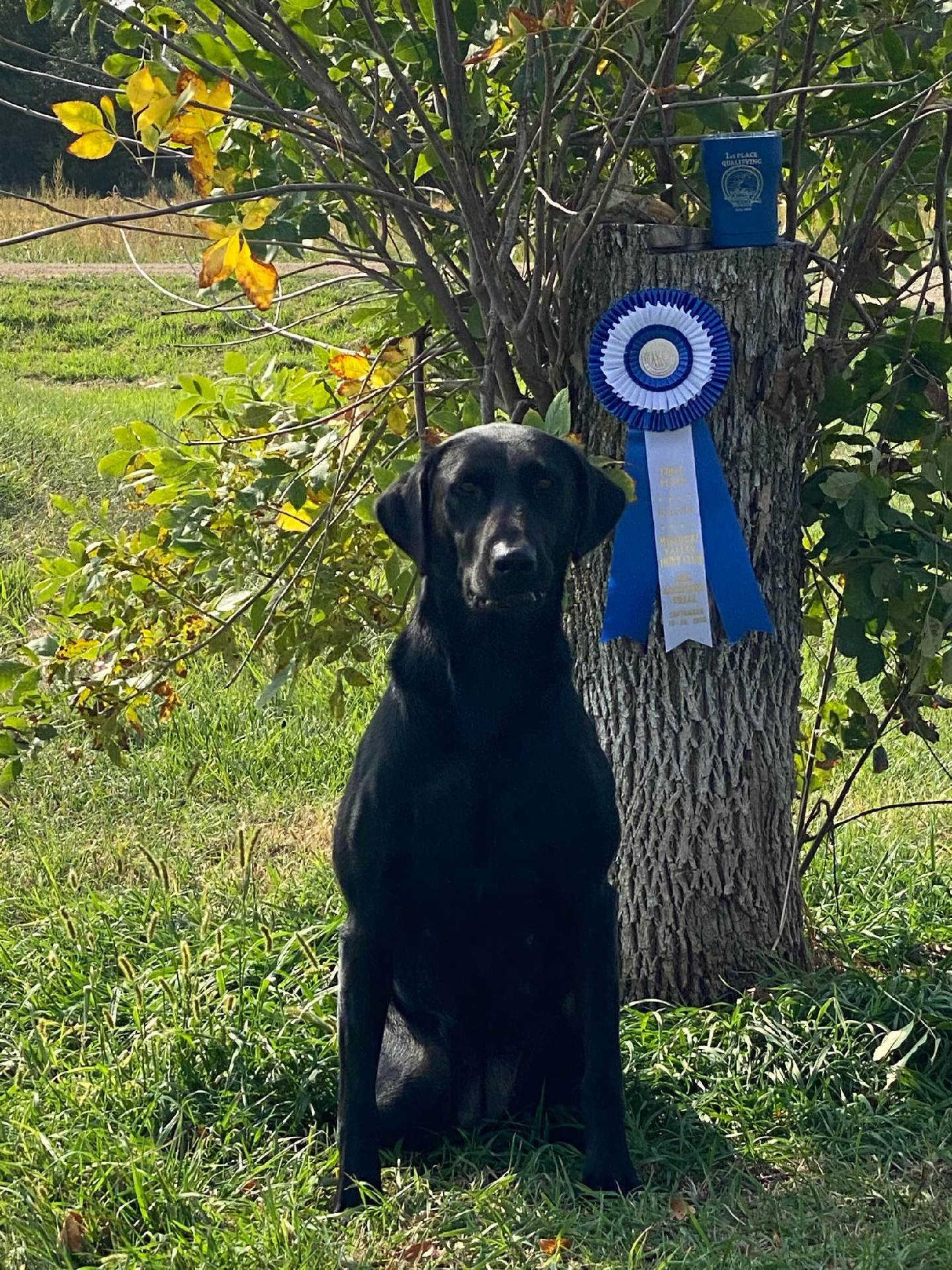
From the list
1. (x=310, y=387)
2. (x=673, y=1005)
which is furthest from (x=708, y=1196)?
(x=310, y=387)

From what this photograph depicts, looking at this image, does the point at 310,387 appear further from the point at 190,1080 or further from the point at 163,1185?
the point at 163,1185

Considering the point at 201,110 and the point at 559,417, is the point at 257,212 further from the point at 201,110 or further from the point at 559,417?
the point at 559,417

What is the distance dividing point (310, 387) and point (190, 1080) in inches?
60.1

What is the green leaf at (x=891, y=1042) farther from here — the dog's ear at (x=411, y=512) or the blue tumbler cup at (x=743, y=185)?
the blue tumbler cup at (x=743, y=185)

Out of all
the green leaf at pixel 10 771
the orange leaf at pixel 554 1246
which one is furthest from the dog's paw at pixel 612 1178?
the green leaf at pixel 10 771

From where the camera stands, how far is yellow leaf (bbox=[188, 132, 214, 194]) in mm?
2463

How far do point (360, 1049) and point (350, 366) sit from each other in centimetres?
145

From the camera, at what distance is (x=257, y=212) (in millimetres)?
2342

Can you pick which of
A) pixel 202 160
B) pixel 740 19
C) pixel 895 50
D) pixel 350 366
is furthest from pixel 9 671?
pixel 895 50

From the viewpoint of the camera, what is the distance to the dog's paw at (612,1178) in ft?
8.66

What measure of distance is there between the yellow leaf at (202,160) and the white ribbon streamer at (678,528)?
0.99 m

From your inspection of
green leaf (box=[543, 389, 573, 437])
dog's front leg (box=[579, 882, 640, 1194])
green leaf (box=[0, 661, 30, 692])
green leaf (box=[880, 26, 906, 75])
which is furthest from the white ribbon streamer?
green leaf (box=[0, 661, 30, 692])

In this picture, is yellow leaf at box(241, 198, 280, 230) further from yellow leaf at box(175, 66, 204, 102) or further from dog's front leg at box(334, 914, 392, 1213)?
dog's front leg at box(334, 914, 392, 1213)

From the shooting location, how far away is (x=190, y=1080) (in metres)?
2.95
